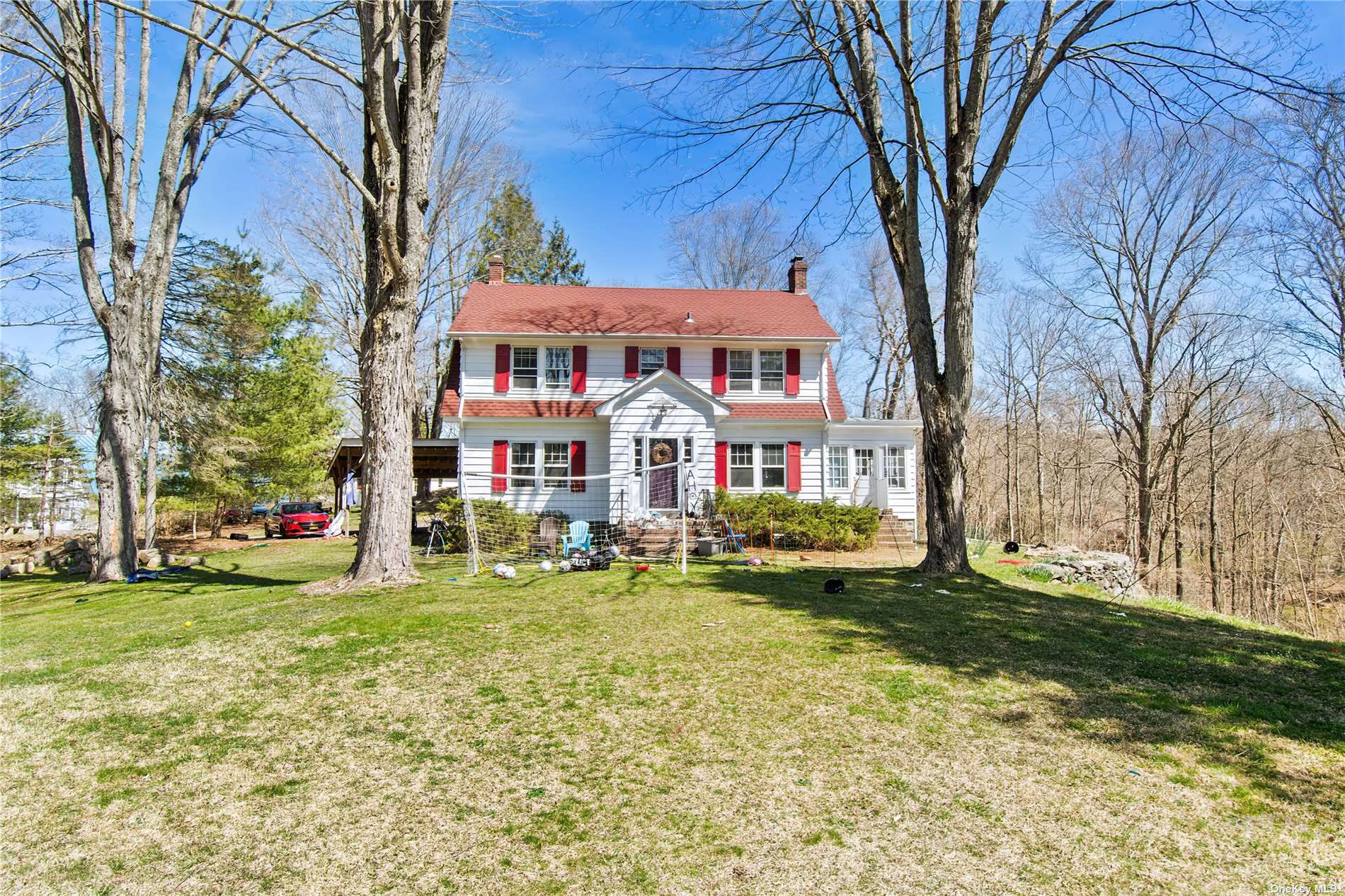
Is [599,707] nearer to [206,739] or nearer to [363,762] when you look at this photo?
[363,762]

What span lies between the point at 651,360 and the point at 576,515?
511 cm

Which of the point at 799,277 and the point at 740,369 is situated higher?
the point at 799,277

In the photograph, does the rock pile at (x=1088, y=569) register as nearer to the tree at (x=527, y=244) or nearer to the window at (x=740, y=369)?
the window at (x=740, y=369)

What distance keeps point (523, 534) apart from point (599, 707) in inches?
490

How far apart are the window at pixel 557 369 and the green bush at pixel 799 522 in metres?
5.82

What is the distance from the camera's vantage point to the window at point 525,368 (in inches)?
780

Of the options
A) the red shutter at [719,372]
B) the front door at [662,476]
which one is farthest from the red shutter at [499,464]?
the red shutter at [719,372]

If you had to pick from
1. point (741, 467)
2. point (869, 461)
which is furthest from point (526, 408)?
point (869, 461)

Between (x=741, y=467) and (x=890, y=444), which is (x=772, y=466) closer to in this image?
→ (x=741, y=467)

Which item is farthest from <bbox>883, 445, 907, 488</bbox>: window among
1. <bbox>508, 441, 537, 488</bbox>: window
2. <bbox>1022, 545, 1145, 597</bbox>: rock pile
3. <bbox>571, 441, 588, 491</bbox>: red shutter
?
<bbox>508, 441, 537, 488</bbox>: window

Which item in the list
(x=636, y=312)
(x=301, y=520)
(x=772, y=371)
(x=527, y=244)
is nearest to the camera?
(x=772, y=371)

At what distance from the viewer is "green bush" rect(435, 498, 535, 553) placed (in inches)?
643

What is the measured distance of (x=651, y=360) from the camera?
2031 cm

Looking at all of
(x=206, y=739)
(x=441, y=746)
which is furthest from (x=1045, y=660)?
(x=206, y=739)
